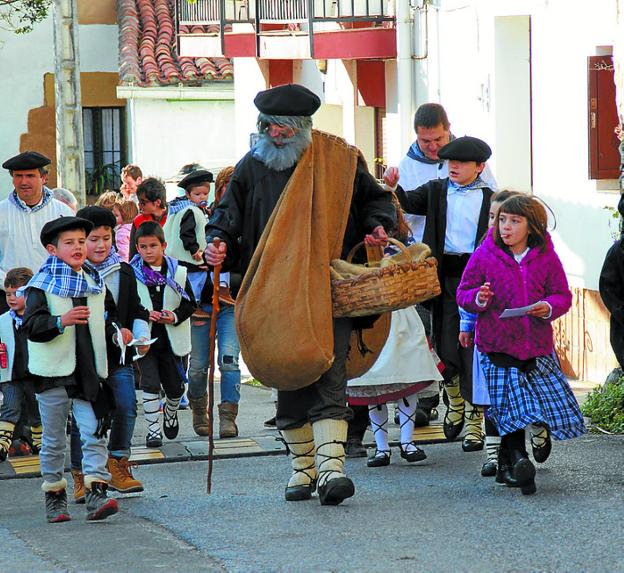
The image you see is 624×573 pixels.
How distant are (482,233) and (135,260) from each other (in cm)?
235

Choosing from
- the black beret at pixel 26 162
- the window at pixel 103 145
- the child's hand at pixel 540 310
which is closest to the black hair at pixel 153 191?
the black beret at pixel 26 162

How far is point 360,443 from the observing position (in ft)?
29.5

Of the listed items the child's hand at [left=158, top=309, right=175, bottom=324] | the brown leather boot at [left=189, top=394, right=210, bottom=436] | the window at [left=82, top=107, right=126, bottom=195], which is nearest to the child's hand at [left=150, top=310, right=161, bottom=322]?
the child's hand at [left=158, top=309, right=175, bottom=324]

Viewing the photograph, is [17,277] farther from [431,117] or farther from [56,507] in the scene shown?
[431,117]

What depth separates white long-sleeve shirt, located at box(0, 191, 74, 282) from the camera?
9688 mm

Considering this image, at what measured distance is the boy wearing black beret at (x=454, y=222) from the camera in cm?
Result: 867

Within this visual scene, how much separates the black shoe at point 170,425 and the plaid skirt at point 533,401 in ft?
9.65

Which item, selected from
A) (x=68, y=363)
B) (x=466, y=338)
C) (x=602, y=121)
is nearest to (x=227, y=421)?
(x=466, y=338)

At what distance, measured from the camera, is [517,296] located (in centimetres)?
751

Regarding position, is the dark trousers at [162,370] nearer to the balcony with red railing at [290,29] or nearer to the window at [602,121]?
the window at [602,121]

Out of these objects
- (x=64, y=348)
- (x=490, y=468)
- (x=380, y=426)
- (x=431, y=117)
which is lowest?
(x=490, y=468)

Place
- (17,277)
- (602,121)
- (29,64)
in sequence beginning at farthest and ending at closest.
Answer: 1. (29,64)
2. (602,121)
3. (17,277)

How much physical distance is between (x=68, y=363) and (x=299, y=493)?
1.32m

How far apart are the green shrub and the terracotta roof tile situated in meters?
20.3
